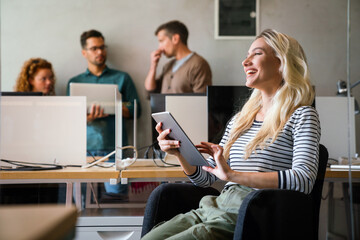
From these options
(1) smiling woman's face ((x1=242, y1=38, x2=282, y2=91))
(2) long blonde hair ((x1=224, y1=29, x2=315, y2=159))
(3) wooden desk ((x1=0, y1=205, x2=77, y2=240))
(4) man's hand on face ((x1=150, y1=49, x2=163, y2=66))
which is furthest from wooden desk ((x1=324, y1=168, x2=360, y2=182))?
(4) man's hand on face ((x1=150, y1=49, x2=163, y2=66))

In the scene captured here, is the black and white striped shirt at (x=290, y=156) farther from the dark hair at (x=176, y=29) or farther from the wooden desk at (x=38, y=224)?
the dark hair at (x=176, y=29)

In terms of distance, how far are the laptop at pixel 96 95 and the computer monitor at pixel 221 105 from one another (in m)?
0.46

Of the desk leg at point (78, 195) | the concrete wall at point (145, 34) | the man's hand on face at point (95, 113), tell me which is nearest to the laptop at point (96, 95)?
the man's hand on face at point (95, 113)

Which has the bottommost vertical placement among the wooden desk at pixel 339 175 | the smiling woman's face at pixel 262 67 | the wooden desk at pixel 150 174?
the wooden desk at pixel 150 174

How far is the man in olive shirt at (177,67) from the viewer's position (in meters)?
2.16

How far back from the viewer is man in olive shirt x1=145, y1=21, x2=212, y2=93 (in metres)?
2.16

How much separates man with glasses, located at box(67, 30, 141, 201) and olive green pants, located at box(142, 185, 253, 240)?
0.31m

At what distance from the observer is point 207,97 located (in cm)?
171

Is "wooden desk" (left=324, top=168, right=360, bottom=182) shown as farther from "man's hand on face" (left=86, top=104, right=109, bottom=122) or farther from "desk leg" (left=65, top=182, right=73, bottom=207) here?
"man's hand on face" (left=86, top=104, right=109, bottom=122)

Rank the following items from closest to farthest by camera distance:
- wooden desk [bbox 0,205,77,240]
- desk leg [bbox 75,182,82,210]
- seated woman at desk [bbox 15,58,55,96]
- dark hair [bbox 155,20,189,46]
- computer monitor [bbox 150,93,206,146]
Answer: wooden desk [bbox 0,205,77,240]
desk leg [bbox 75,182,82,210]
computer monitor [bbox 150,93,206,146]
seated woman at desk [bbox 15,58,55,96]
dark hair [bbox 155,20,189,46]

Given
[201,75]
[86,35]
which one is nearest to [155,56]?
[86,35]

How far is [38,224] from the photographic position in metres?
0.40

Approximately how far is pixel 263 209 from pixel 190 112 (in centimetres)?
74

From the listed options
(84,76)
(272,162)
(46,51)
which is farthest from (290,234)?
(46,51)
